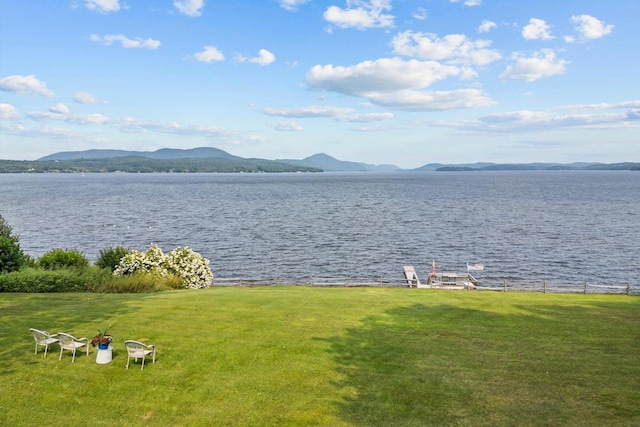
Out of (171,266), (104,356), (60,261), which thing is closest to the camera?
(104,356)

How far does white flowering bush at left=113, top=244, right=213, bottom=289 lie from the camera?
33.1 metres

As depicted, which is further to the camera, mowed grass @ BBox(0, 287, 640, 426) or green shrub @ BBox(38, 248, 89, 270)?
green shrub @ BBox(38, 248, 89, 270)

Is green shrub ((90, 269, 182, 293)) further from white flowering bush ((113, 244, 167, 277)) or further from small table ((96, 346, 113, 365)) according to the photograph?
small table ((96, 346, 113, 365))

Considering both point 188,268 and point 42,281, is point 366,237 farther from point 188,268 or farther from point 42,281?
point 42,281

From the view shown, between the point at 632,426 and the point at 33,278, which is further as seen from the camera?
the point at 33,278

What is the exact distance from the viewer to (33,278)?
2725cm

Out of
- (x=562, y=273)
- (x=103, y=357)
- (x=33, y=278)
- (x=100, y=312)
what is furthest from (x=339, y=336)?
(x=562, y=273)

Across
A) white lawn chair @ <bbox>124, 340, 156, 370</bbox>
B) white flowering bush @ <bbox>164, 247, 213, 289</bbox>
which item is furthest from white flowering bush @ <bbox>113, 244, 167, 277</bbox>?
white lawn chair @ <bbox>124, 340, 156, 370</bbox>

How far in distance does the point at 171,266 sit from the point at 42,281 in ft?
28.5

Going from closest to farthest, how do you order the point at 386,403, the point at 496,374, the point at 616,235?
the point at 386,403
the point at 496,374
the point at 616,235

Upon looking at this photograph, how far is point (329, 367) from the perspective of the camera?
632 inches

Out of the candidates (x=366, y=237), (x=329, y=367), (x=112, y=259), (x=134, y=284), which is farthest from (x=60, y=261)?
(x=366, y=237)

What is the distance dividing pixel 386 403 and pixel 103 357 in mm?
9975

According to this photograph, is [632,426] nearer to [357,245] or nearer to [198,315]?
[198,315]
